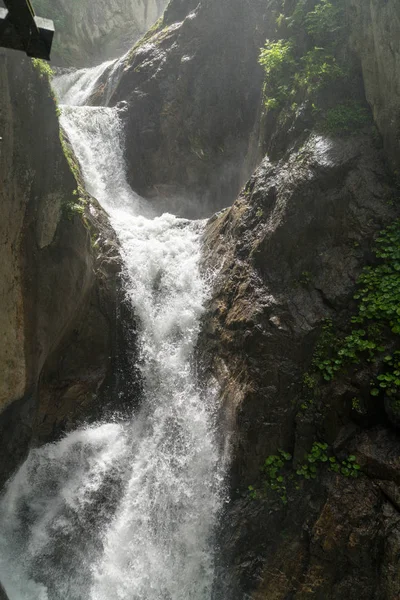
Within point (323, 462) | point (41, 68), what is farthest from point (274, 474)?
point (41, 68)

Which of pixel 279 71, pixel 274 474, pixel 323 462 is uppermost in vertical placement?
pixel 279 71

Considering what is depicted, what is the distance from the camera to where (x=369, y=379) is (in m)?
5.79

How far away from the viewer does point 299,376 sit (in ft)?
20.9

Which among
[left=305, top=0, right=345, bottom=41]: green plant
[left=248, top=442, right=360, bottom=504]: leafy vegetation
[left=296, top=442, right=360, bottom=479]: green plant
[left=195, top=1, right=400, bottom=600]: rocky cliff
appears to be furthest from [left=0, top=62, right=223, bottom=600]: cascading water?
[left=305, top=0, right=345, bottom=41]: green plant

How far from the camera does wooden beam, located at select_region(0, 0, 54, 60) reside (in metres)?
3.20

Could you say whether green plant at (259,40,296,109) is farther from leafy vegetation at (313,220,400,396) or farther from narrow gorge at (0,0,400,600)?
leafy vegetation at (313,220,400,396)

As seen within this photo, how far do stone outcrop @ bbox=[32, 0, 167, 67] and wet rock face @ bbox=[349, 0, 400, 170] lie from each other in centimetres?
1986

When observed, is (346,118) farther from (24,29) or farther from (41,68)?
(24,29)

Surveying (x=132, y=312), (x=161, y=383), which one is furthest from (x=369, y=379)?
(x=132, y=312)

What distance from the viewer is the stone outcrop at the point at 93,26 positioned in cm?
2252

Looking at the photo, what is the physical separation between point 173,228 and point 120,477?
599cm

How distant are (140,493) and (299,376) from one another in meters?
3.21

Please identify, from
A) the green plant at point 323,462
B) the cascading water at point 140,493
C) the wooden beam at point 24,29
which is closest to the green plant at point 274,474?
the green plant at point 323,462

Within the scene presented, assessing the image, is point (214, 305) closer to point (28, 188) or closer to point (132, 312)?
point (132, 312)
